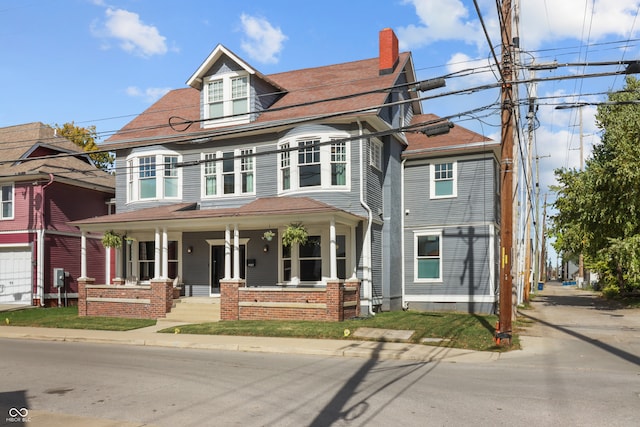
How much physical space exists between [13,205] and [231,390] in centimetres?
2127

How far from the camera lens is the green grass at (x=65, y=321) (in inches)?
723

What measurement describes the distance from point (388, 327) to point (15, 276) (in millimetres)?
18246

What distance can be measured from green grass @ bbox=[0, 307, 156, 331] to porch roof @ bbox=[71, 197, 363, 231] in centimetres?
346

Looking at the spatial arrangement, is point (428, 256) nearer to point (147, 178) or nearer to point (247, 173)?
point (247, 173)

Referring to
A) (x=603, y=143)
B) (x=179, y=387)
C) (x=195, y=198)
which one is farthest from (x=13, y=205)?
(x=603, y=143)

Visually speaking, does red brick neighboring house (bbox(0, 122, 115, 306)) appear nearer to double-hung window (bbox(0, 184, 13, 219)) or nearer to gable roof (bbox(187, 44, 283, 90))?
double-hung window (bbox(0, 184, 13, 219))

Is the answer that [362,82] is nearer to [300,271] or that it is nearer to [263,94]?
[263,94]

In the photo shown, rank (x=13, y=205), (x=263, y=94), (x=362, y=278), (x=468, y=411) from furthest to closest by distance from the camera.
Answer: (x=13, y=205)
(x=263, y=94)
(x=362, y=278)
(x=468, y=411)

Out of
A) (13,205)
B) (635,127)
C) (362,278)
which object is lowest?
(362,278)

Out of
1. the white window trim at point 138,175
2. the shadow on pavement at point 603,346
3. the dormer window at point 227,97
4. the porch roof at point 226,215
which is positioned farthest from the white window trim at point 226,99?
the shadow on pavement at point 603,346

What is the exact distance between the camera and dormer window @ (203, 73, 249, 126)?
2192cm

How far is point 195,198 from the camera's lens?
22.8 metres

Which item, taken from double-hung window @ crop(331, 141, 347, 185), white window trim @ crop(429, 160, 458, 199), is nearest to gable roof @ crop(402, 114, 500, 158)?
white window trim @ crop(429, 160, 458, 199)

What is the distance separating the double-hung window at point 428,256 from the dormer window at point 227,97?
325 inches
